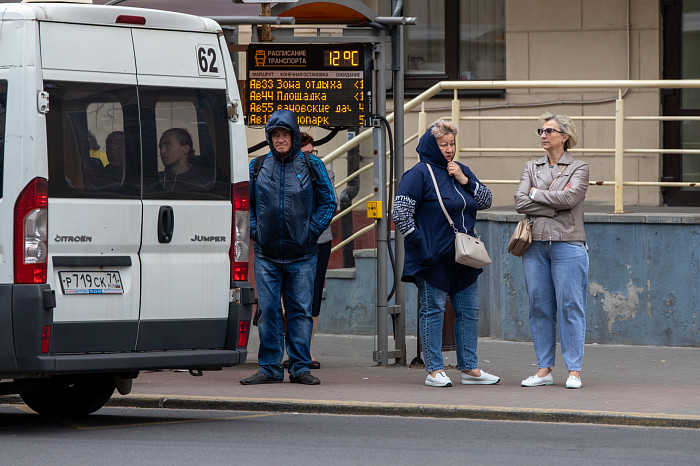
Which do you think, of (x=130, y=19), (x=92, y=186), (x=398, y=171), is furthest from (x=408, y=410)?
(x=130, y=19)

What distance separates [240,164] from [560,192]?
2527 mm

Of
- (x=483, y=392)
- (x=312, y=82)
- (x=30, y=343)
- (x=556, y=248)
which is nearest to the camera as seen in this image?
(x=30, y=343)

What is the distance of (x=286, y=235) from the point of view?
9.80 m

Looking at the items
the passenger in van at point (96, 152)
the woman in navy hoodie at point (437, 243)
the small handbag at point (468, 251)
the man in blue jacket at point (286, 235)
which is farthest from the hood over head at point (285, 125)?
the passenger in van at point (96, 152)

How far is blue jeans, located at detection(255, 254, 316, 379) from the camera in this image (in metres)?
9.95

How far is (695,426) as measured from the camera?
27.0ft

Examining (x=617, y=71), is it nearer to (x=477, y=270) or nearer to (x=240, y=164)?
(x=477, y=270)

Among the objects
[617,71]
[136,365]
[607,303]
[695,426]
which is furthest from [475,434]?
[617,71]

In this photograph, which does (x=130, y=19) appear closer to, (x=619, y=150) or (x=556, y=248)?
(x=556, y=248)

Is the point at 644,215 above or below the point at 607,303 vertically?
above

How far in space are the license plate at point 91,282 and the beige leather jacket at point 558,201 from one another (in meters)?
3.34

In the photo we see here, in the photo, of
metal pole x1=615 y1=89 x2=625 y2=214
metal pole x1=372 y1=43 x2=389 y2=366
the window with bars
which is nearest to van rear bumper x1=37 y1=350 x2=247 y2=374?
metal pole x1=372 y1=43 x2=389 y2=366

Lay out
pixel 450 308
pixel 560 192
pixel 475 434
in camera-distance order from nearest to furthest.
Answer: pixel 475 434 < pixel 560 192 < pixel 450 308

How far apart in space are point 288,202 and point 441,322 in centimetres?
143
